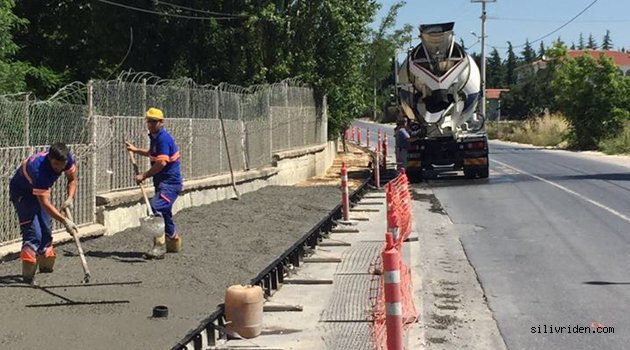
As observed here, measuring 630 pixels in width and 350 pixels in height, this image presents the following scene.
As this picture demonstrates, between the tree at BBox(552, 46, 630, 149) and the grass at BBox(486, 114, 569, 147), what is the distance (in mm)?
2872

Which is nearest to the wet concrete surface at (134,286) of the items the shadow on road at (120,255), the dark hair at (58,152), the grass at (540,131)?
the shadow on road at (120,255)

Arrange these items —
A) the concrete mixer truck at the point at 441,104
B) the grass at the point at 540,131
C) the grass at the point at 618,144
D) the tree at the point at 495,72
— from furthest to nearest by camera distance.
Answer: the tree at the point at 495,72 → the grass at the point at 540,131 → the grass at the point at 618,144 → the concrete mixer truck at the point at 441,104

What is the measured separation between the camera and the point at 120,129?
37.5 feet

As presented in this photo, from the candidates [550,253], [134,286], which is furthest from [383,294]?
[550,253]

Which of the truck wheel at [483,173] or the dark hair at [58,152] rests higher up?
the dark hair at [58,152]

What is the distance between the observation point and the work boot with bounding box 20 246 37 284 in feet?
25.0

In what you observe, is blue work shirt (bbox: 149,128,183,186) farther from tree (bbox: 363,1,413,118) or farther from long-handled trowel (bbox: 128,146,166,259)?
tree (bbox: 363,1,413,118)

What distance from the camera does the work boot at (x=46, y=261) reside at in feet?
26.7

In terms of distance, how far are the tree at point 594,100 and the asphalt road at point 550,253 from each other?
66.3 ft

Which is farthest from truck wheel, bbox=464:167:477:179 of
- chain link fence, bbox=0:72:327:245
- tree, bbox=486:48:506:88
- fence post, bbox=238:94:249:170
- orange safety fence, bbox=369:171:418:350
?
tree, bbox=486:48:506:88

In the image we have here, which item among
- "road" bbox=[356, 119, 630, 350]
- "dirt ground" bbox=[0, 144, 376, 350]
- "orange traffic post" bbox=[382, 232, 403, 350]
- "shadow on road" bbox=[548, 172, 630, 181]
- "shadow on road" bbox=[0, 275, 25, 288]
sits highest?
"orange traffic post" bbox=[382, 232, 403, 350]

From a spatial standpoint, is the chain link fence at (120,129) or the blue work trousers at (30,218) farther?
the chain link fence at (120,129)

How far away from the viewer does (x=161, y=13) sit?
23.8m

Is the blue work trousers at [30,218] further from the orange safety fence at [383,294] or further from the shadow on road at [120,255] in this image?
the orange safety fence at [383,294]
